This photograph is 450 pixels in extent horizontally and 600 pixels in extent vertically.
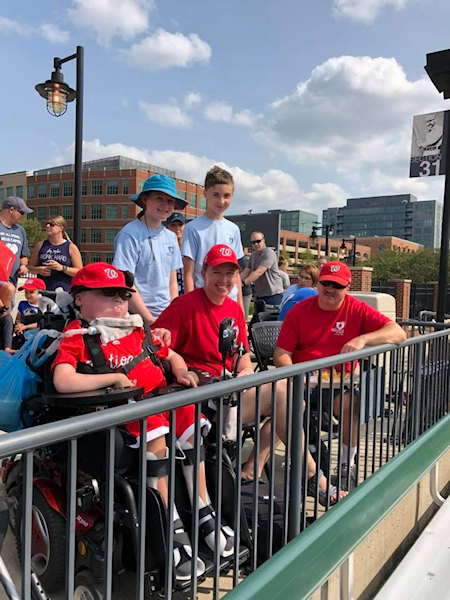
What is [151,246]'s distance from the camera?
3732 millimetres

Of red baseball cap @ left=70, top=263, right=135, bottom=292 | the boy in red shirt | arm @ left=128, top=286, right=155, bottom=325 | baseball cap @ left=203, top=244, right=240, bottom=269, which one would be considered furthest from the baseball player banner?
red baseball cap @ left=70, top=263, right=135, bottom=292

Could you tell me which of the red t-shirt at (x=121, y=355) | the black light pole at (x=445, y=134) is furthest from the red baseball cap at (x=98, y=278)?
the black light pole at (x=445, y=134)

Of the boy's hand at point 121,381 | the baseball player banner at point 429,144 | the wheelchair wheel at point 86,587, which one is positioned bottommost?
the wheelchair wheel at point 86,587

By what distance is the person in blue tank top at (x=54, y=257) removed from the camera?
5961 millimetres

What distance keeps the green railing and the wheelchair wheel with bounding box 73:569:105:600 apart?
60 cm

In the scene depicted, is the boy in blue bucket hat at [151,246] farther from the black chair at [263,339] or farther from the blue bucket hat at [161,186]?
the black chair at [263,339]

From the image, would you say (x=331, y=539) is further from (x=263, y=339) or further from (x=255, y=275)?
(x=255, y=275)

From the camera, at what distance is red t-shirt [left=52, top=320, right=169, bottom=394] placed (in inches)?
90.1

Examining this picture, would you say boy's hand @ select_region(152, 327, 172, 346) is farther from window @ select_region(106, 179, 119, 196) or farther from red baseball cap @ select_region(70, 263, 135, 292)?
window @ select_region(106, 179, 119, 196)

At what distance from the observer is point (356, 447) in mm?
2906

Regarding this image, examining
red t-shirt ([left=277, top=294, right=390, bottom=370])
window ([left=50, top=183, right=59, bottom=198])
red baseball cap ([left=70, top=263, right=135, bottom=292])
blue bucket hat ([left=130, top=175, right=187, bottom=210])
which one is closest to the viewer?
red baseball cap ([left=70, top=263, right=135, bottom=292])

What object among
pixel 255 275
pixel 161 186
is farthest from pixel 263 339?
pixel 255 275

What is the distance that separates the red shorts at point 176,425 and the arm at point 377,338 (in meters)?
1.23

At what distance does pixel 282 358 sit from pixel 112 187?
318 feet
